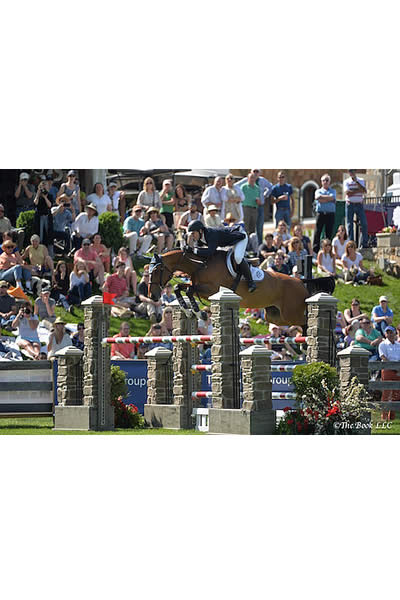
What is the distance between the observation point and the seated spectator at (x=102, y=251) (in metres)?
20.2

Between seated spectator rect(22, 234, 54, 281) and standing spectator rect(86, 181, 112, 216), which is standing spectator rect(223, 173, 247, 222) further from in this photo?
seated spectator rect(22, 234, 54, 281)

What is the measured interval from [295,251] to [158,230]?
2700mm

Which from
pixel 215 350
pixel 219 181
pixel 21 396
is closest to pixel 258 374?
pixel 215 350

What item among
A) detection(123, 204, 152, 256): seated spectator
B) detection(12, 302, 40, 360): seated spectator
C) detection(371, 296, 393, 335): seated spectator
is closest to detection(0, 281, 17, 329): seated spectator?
detection(12, 302, 40, 360): seated spectator

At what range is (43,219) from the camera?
65.6 ft

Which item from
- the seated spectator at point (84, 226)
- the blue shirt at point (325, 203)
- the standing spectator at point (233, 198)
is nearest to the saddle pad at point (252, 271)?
the standing spectator at point (233, 198)

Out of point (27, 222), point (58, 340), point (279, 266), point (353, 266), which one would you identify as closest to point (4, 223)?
point (27, 222)

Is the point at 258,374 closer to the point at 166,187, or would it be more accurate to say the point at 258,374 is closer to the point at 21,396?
the point at 21,396

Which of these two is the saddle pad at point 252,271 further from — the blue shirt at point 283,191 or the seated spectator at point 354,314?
→ the blue shirt at point 283,191

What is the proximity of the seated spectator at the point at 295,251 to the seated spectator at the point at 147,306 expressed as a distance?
2.68 metres

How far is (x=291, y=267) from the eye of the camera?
20250 mm

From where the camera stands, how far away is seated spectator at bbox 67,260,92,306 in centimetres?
1988

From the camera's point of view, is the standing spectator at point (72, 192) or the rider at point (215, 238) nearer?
the rider at point (215, 238)

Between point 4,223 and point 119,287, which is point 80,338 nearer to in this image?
point 119,287
